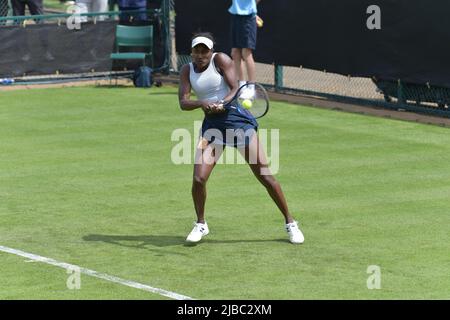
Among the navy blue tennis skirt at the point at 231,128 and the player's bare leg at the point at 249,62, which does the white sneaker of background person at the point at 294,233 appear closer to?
the navy blue tennis skirt at the point at 231,128

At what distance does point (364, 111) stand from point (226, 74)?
9.11 metres

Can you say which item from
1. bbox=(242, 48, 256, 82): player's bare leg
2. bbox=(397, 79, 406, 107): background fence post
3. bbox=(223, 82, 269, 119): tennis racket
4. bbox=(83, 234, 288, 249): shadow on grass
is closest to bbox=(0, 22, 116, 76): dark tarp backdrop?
bbox=(242, 48, 256, 82): player's bare leg

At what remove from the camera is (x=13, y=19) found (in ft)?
75.9

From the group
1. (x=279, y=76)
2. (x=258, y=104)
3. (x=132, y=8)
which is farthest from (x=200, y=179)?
(x=132, y=8)

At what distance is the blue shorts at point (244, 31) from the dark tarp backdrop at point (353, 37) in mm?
1113

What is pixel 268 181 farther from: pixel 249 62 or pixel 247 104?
pixel 249 62

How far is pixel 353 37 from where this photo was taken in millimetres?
20797

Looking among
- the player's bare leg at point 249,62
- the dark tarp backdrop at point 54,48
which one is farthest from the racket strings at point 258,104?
the dark tarp backdrop at point 54,48

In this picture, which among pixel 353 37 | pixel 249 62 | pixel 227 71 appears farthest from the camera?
pixel 249 62

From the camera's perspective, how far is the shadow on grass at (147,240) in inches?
482

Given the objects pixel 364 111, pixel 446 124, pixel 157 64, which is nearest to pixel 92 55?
pixel 157 64

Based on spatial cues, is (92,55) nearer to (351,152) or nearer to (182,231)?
(351,152)

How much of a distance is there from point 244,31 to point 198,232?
9.50 meters

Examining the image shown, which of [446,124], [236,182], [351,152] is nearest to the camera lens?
[236,182]
